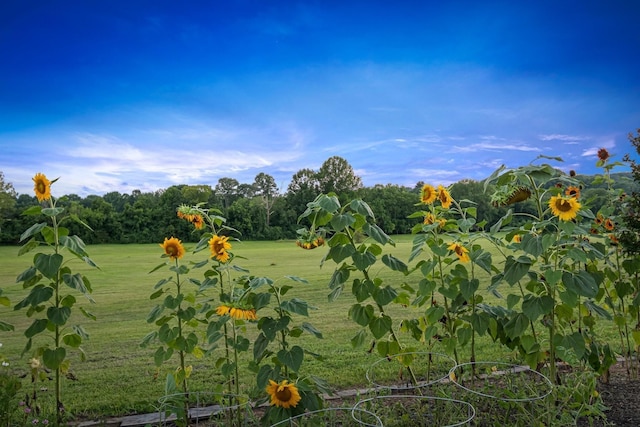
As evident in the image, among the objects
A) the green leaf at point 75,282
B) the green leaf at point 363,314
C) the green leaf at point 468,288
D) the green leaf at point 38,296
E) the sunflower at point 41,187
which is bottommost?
the green leaf at point 363,314

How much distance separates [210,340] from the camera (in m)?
1.71

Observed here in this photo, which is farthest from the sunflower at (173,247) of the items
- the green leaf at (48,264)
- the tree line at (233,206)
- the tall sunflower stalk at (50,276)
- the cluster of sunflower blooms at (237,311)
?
the tree line at (233,206)

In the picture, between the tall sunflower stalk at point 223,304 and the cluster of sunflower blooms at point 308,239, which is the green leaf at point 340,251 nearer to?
the cluster of sunflower blooms at point 308,239

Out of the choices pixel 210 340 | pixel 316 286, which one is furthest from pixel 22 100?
pixel 210 340

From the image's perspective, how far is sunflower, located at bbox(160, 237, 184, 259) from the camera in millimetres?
1929

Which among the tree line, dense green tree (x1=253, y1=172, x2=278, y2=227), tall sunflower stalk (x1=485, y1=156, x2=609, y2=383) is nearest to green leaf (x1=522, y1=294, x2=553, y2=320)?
tall sunflower stalk (x1=485, y1=156, x2=609, y2=383)

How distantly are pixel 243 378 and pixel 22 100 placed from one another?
590 cm

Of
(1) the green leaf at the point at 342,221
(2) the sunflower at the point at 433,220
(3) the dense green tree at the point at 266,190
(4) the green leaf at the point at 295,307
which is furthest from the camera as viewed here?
(3) the dense green tree at the point at 266,190

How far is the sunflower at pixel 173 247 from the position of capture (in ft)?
6.33

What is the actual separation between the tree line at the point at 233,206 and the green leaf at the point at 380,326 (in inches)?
160

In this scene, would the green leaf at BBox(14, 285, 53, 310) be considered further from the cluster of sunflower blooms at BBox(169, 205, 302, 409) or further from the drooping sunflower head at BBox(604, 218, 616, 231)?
the drooping sunflower head at BBox(604, 218, 616, 231)

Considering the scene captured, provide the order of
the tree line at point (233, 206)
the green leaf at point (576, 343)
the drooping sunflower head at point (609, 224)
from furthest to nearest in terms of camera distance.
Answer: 1. the tree line at point (233, 206)
2. the drooping sunflower head at point (609, 224)
3. the green leaf at point (576, 343)

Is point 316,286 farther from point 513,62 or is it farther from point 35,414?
point 35,414

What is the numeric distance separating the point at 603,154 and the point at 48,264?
264 cm
